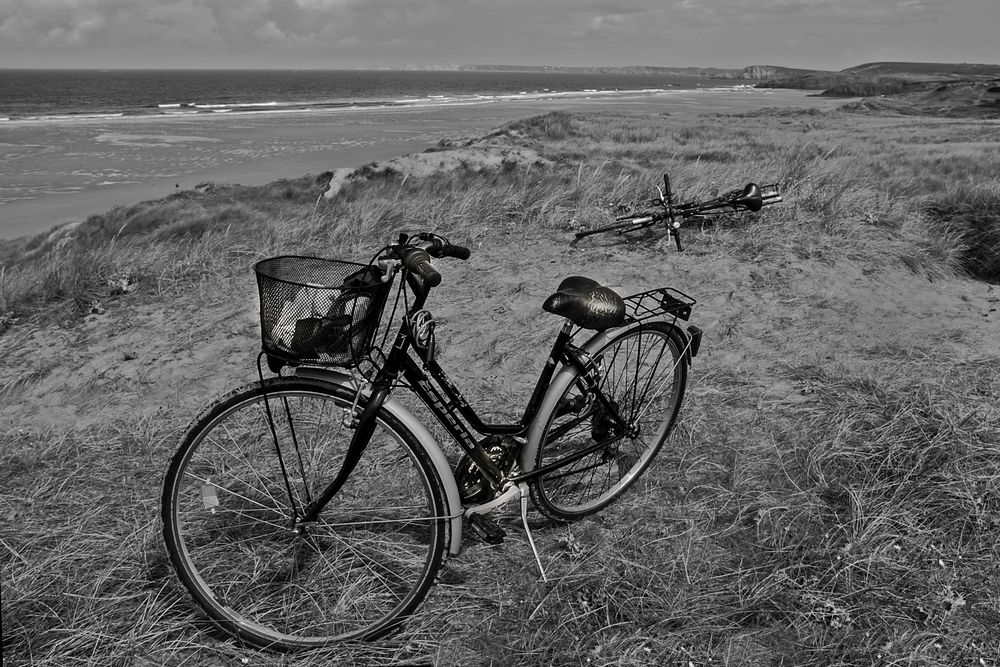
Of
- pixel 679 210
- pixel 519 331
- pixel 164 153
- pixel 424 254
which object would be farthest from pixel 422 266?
pixel 164 153

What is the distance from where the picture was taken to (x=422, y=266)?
2064 mm

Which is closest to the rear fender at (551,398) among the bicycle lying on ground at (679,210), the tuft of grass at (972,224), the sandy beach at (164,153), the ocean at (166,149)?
the bicycle lying on ground at (679,210)

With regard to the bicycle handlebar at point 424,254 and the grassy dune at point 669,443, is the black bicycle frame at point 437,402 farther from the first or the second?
the grassy dune at point 669,443

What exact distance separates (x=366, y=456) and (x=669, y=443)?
1.54m

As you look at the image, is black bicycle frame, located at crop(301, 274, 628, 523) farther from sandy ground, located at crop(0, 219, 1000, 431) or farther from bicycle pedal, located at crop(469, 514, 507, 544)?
sandy ground, located at crop(0, 219, 1000, 431)

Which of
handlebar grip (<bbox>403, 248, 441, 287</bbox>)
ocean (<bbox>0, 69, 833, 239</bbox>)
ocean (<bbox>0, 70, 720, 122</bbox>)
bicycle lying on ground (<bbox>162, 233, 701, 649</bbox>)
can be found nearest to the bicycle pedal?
bicycle lying on ground (<bbox>162, 233, 701, 649</bbox>)

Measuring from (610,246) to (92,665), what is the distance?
→ 5409 mm

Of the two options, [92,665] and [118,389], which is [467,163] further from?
[92,665]

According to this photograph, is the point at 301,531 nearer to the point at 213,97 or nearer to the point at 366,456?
the point at 366,456

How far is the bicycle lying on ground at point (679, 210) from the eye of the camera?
6.51 m

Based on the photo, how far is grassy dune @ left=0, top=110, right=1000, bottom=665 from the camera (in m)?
2.40

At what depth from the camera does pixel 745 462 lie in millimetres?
3348

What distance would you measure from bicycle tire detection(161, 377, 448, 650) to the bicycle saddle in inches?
30.8

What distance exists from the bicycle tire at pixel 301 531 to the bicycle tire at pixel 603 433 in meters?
0.58
